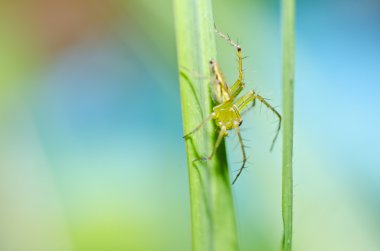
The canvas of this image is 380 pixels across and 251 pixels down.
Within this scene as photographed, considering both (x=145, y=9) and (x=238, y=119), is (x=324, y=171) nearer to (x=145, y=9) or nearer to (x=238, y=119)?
(x=238, y=119)

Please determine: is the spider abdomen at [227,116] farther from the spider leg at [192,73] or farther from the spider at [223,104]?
the spider leg at [192,73]

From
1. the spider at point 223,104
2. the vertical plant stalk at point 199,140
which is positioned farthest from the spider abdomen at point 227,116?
the vertical plant stalk at point 199,140

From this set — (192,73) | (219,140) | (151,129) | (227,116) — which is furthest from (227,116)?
(151,129)

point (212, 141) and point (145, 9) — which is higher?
point (145, 9)

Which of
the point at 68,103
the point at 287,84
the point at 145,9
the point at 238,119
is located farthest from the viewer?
the point at 68,103

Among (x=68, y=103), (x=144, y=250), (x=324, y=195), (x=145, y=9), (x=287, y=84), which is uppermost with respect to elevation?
(x=145, y=9)

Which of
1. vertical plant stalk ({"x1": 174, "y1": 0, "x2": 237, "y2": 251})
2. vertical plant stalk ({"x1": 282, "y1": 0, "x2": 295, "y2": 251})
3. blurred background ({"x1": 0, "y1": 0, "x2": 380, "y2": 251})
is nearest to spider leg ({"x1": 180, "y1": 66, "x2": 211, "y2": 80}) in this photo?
vertical plant stalk ({"x1": 174, "y1": 0, "x2": 237, "y2": 251})

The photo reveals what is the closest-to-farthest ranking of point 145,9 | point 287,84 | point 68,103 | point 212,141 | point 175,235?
point 287,84 < point 212,141 < point 175,235 < point 145,9 < point 68,103

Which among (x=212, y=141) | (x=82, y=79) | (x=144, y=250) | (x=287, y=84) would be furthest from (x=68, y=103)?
(x=287, y=84)
